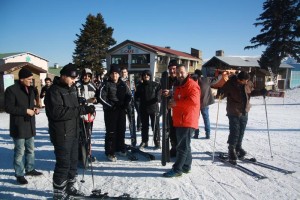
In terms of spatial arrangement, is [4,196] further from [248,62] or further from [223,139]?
[248,62]

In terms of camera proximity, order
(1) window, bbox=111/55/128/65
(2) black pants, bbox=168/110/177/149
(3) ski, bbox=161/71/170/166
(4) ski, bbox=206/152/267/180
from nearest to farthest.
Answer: (4) ski, bbox=206/152/267/180 → (3) ski, bbox=161/71/170/166 → (2) black pants, bbox=168/110/177/149 → (1) window, bbox=111/55/128/65

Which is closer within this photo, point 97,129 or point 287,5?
point 97,129

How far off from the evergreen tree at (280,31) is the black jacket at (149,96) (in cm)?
2792

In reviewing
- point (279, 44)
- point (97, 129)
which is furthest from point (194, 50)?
point (97, 129)

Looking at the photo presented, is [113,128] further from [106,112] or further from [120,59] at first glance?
[120,59]

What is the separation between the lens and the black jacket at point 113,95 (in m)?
5.16

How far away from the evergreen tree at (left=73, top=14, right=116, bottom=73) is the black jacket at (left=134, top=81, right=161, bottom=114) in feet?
111

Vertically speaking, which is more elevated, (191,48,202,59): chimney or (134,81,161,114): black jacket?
(191,48,202,59): chimney

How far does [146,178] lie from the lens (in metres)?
4.37

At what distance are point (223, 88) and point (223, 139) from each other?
256 centimetres

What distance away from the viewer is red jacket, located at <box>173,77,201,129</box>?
4.12 metres

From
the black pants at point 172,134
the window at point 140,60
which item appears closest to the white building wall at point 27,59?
the window at point 140,60

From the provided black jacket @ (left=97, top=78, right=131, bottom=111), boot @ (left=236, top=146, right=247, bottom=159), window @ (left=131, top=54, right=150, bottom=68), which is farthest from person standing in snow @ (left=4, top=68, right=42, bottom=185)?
window @ (left=131, top=54, right=150, bottom=68)

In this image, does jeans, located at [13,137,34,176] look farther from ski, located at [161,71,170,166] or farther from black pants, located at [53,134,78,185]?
ski, located at [161,71,170,166]
